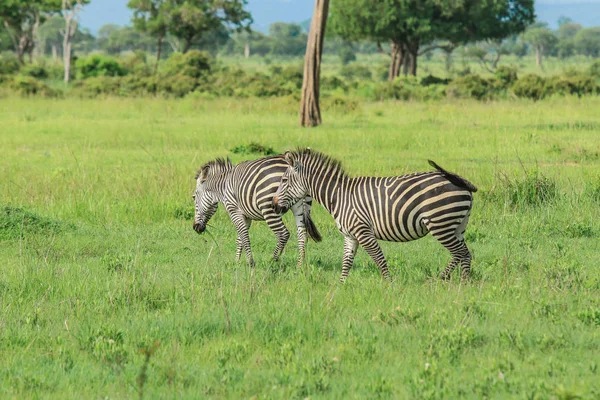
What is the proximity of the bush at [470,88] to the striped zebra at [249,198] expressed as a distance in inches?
1005

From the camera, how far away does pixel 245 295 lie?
23.4ft

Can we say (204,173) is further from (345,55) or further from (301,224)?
(345,55)

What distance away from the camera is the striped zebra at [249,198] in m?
8.81

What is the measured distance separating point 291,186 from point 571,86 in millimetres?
28676

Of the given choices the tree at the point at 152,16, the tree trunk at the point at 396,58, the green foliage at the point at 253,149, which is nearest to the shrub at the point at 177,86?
the tree trunk at the point at 396,58

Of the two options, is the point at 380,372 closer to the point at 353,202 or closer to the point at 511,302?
the point at 511,302

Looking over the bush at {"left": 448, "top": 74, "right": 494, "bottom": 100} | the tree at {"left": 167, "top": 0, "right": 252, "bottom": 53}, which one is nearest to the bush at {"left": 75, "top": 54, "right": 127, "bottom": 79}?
A: the tree at {"left": 167, "top": 0, "right": 252, "bottom": 53}

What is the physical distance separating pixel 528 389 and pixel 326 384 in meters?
1.19

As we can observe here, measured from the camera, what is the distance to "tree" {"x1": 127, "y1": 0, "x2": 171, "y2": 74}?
57.0 meters

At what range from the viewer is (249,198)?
353 inches

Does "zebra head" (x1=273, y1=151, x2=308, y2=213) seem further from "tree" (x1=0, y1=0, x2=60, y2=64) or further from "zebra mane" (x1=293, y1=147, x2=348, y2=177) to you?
"tree" (x1=0, y1=0, x2=60, y2=64)

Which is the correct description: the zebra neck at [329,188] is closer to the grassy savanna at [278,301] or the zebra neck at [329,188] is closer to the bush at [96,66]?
the grassy savanna at [278,301]

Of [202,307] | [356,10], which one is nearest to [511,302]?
[202,307]

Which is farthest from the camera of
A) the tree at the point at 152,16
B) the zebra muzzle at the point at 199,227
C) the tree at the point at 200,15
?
the tree at the point at 152,16
